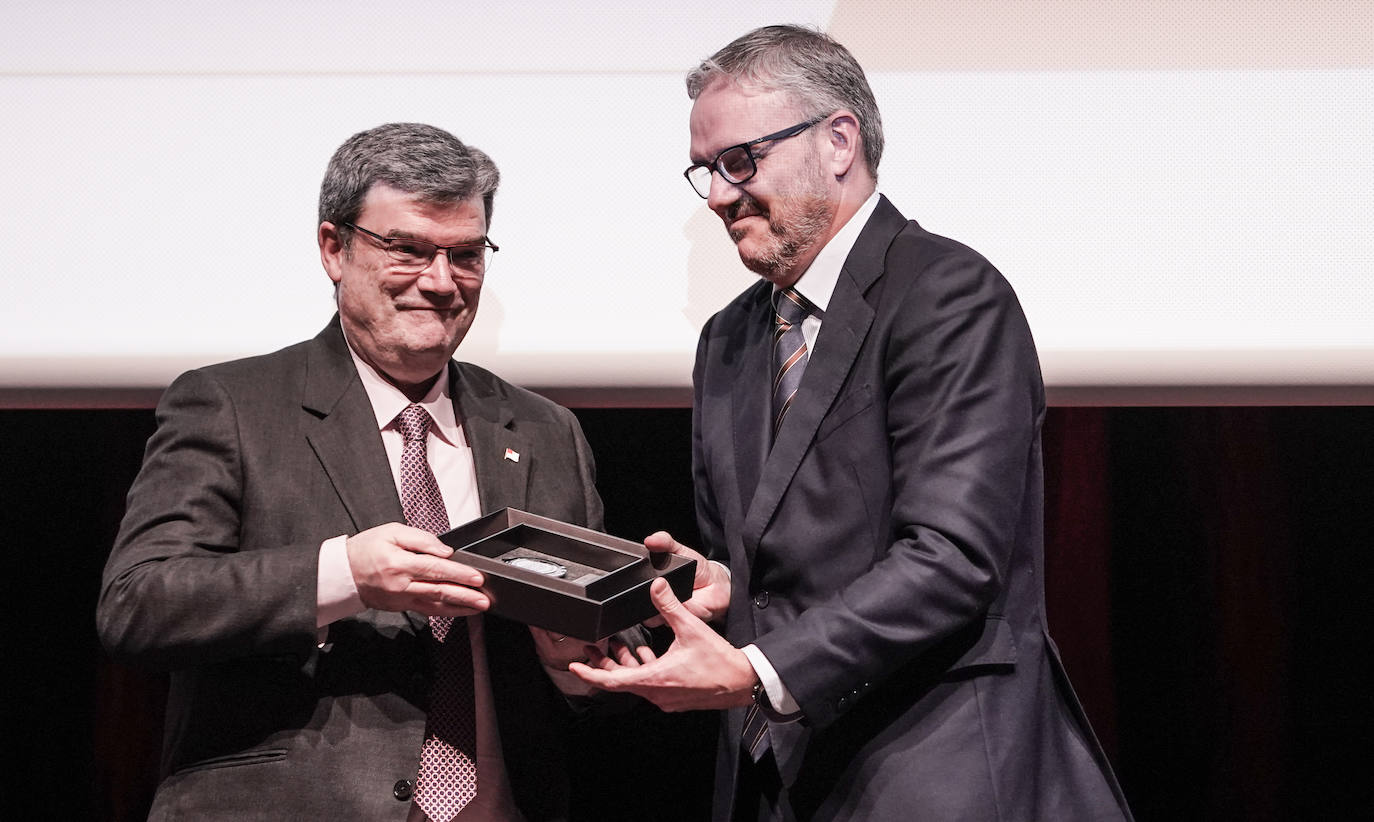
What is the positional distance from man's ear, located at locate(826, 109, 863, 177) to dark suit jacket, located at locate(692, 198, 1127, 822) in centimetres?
14

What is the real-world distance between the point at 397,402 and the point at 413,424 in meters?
0.06

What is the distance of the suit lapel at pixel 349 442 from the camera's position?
1896 mm

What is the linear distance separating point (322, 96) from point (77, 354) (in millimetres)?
733

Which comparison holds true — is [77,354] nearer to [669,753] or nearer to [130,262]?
[130,262]

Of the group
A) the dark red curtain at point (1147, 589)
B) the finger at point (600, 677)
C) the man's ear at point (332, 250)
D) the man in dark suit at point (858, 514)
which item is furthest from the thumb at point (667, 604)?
the dark red curtain at point (1147, 589)

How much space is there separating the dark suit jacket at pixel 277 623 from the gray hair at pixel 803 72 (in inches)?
31.2

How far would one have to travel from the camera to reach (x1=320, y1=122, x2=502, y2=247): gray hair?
6.63 ft

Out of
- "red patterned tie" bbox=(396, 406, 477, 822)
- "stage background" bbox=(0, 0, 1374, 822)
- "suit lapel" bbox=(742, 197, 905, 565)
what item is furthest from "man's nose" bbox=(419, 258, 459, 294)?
"suit lapel" bbox=(742, 197, 905, 565)

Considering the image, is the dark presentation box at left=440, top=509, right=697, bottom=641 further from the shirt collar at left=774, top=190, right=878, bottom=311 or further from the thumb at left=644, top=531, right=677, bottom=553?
the shirt collar at left=774, top=190, right=878, bottom=311

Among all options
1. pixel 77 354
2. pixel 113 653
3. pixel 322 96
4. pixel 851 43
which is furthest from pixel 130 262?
pixel 851 43

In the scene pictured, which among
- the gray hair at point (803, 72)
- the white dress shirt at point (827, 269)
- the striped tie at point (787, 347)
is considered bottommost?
the striped tie at point (787, 347)

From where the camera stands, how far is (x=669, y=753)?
281cm

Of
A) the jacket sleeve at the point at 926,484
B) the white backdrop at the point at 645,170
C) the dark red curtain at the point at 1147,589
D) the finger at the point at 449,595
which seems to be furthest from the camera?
the dark red curtain at the point at 1147,589

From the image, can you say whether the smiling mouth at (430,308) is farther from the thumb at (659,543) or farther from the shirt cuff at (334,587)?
the thumb at (659,543)
